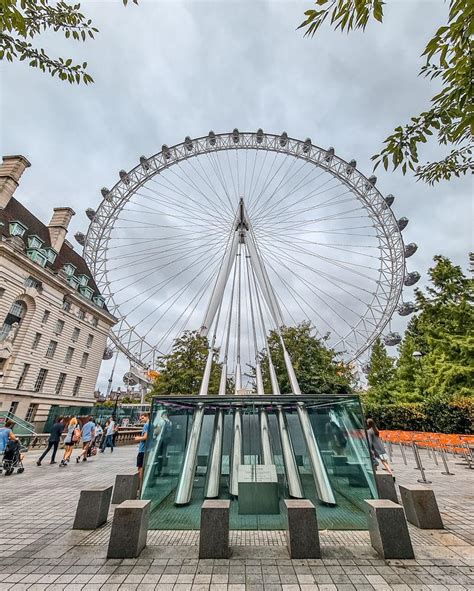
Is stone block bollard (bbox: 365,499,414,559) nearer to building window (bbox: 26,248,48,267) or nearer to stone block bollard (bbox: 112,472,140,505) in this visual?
stone block bollard (bbox: 112,472,140,505)

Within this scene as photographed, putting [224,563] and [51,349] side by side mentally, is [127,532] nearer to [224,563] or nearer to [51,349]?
[224,563]

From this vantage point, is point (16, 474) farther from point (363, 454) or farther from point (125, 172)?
point (125, 172)

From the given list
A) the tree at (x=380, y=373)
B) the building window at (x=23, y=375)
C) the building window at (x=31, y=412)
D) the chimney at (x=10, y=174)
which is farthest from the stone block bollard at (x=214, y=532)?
the chimney at (x=10, y=174)

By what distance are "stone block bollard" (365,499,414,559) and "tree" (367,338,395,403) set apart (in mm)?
30161

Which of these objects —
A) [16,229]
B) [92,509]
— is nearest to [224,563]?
[92,509]

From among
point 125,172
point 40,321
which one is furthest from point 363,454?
point 125,172

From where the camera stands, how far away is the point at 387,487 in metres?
7.14

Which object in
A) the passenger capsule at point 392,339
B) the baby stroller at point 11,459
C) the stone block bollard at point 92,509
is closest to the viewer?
the stone block bollard at point 92,509

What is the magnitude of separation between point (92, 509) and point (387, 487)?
6.64 metres

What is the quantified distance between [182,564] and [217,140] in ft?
124

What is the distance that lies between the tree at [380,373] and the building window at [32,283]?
38193mm

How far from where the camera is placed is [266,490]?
670 centimetres

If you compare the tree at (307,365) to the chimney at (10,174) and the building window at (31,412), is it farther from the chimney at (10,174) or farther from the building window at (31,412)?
the chimney at (10,174)

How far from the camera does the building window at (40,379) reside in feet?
103
